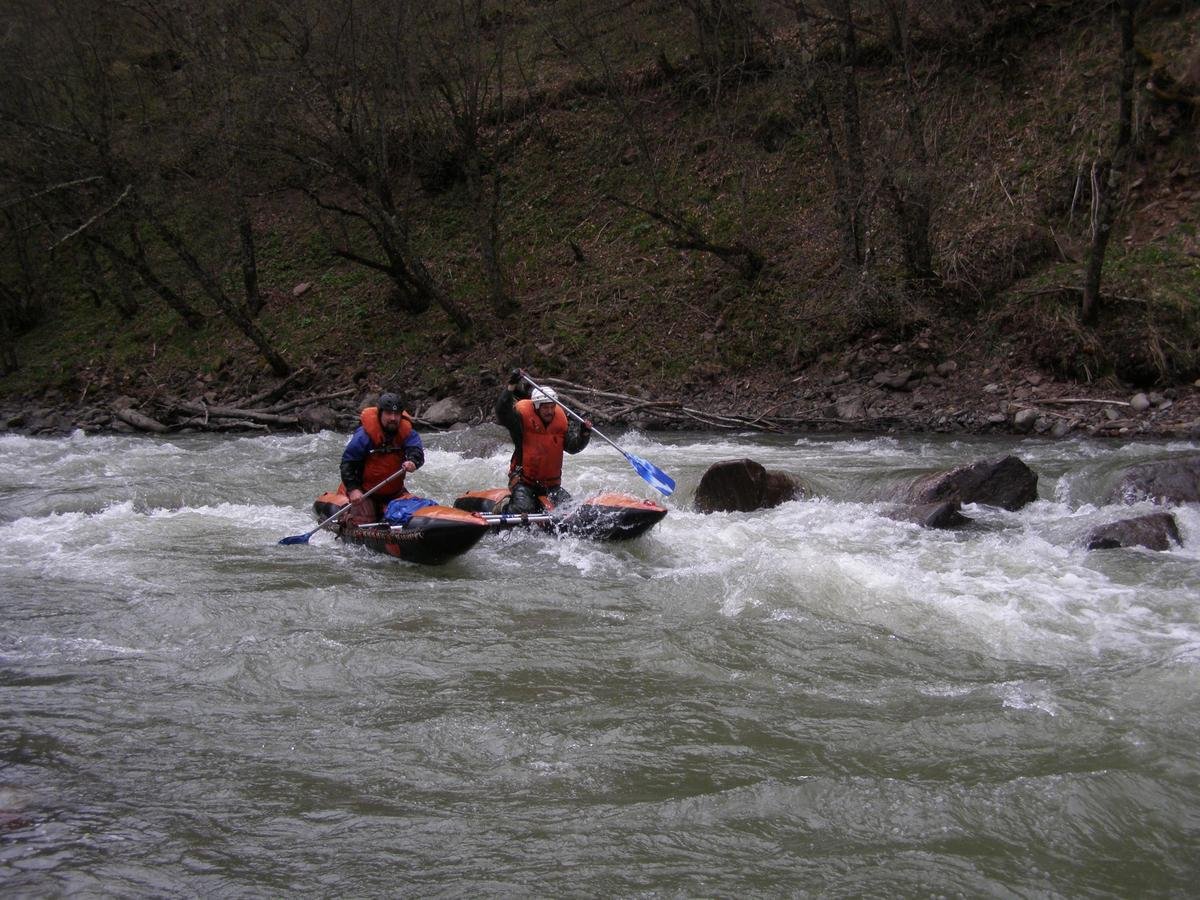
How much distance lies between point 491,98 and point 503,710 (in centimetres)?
1789

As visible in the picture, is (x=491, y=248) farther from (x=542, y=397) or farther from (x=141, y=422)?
(x=542, y=397)

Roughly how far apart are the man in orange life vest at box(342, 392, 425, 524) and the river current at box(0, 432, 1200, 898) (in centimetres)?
39

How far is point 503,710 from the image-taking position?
14.3 ft

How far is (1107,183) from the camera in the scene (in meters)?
10.8

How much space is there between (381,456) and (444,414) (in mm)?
6477

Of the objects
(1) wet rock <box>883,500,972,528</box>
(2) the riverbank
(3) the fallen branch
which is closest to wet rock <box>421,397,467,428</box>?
(2) the riverbank

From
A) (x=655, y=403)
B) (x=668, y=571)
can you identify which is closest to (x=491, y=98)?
(x=655, y=403)

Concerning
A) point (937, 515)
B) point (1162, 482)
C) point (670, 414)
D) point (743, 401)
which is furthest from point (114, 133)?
point (1162, 482)

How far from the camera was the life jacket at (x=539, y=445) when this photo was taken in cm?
751

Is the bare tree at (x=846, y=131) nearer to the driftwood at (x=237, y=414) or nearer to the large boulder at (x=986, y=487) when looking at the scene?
the large boulder at (x=986, y=487)

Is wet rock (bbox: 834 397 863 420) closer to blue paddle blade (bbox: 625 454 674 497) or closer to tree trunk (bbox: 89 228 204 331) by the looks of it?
blue paddle blade (bbox: 625 454 674 497)

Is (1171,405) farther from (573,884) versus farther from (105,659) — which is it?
(105,659)

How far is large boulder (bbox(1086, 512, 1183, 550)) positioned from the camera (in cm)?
649

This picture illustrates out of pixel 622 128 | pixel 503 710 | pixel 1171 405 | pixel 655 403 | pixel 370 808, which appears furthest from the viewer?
pixel 622 128
